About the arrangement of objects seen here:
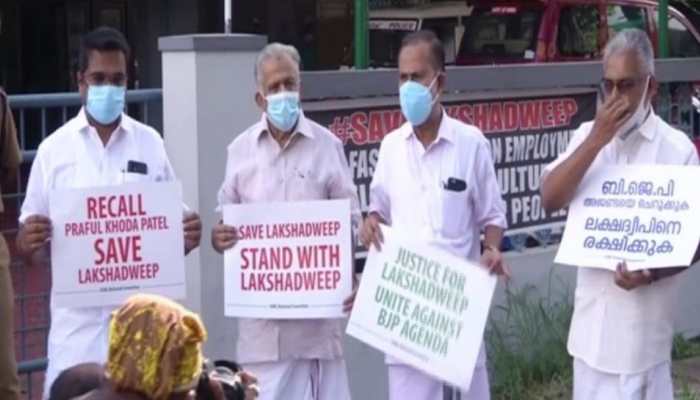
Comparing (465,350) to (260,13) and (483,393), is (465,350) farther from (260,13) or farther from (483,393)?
(260,13)

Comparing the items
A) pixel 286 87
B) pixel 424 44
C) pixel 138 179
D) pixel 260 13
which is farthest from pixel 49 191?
pixel 260 13

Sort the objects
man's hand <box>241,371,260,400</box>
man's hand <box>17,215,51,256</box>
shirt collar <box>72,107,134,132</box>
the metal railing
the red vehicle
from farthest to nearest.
Result: the red vehicle < the metal railing < shirt collar <box>72,107,134,132</box> < man's hand <box>17,215,51,256</box> < man's hand <box>241,371,260,400</box>

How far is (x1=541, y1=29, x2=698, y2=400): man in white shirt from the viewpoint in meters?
5.57

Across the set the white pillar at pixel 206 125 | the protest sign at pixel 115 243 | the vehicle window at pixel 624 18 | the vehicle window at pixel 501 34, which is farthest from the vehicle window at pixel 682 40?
the protest sign at pixel 115 243

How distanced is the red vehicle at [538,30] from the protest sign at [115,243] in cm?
762

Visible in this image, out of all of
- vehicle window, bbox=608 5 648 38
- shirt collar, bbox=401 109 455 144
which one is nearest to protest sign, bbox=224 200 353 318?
shirt collar, bbox=401 109 455 144

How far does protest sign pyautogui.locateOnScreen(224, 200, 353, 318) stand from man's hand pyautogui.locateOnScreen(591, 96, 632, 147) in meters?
1.05

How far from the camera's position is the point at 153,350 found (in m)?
3.43

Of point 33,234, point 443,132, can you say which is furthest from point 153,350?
point 443,132

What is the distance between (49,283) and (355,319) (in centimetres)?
154

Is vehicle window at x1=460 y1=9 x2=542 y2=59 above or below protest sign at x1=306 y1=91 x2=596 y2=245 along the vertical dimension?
above

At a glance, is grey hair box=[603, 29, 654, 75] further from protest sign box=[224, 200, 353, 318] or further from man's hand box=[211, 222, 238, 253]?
man's hand box=[211, 222, 238, 253]

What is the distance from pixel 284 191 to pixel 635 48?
1485 millimetres

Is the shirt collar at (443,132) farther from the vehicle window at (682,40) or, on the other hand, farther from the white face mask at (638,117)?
the vehicle window at (682,40)
